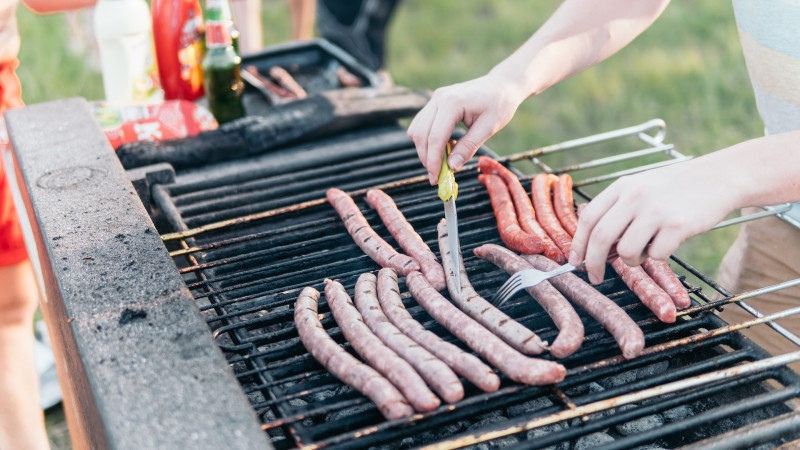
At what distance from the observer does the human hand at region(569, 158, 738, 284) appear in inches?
74.9

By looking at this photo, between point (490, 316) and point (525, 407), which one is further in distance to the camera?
point (525, 407)

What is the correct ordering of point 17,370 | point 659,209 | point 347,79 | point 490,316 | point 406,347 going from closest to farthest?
point 659,209 < point 406,347 < point 490,316 < point 17,370 < point 347,79

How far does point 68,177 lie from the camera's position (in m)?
2.72

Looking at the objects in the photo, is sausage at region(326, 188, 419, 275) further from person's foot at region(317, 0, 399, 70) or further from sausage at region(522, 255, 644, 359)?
person's foot at region(317, 0, 399, 70)

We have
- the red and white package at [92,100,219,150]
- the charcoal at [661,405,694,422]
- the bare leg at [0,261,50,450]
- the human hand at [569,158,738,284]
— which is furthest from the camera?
the bare leg at [0,261,50,450]

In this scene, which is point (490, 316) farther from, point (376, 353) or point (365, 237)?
point (365, 237)

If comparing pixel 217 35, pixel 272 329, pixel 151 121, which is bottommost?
pixel 272 329

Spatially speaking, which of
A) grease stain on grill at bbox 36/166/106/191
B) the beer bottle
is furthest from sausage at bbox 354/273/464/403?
the beer bottle

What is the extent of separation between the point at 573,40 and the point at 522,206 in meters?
0.65

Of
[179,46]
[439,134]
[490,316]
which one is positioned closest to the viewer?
[490,316]

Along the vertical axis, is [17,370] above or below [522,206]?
below

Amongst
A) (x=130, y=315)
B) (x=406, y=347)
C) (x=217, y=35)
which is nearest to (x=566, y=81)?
(x=217, y=35)

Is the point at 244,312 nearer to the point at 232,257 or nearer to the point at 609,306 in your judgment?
the point at 232,257

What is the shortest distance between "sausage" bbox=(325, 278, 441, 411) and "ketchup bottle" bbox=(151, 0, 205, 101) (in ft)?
6.20
